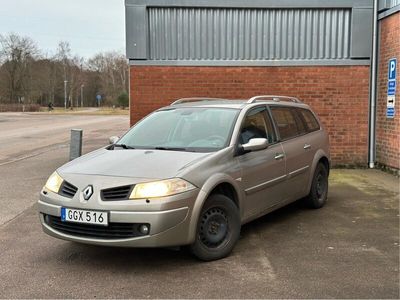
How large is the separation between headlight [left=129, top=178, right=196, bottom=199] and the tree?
264ft

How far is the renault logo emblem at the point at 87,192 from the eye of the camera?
4548mm

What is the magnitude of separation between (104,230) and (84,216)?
21 centimetres

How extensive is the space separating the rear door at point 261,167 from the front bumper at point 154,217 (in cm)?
100

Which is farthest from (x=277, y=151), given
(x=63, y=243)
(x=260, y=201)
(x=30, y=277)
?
(x=30, y=277)

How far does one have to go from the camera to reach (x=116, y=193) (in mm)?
4531

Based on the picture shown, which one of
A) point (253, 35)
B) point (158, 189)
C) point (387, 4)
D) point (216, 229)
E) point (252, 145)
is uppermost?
point (387, 4)

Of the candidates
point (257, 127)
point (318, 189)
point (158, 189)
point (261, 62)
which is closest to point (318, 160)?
point (318, 189)

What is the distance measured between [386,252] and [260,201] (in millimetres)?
1368

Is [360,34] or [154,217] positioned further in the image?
[360,34]

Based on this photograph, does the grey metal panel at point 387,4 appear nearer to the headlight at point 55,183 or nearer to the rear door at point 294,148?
the rear door at point 294,148

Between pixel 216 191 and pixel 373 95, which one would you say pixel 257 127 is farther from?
pixel 373 95

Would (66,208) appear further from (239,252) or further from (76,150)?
(76,150)

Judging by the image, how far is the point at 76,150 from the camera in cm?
998

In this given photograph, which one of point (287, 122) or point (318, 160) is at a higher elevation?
point (287, 122)
